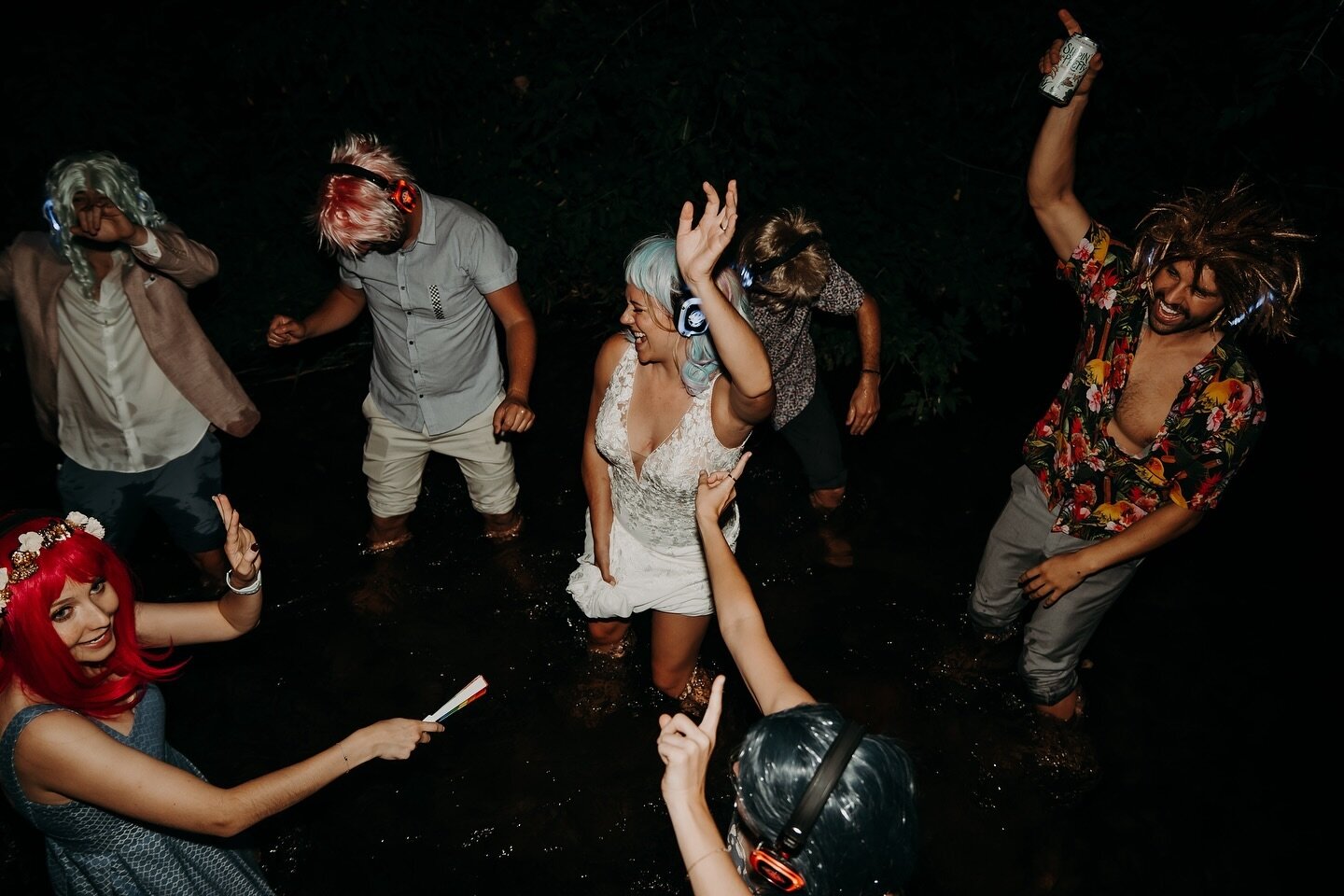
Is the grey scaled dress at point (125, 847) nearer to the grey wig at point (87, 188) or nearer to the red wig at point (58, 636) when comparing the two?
the red wig at point (58, 636)

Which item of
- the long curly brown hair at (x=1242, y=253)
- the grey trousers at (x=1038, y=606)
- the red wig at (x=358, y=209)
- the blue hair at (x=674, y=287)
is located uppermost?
the long curly brown hair at (x=1242, y=253)

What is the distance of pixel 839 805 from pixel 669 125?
14.5ft

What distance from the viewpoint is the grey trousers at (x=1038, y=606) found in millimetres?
3146

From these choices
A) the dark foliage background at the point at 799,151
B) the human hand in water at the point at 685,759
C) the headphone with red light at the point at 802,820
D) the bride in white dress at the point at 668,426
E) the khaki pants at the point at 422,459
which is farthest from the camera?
the dark foliage background at the point at 799,151

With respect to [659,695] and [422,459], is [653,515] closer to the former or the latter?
[659,695]

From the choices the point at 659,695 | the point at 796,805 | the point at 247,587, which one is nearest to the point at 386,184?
the point at 247,587

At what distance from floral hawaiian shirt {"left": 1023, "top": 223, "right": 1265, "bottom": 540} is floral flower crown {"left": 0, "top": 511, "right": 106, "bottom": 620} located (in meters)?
3.16

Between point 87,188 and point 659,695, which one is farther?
point 659,695

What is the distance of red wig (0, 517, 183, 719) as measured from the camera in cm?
198

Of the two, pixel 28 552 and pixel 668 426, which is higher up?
pixel 668 426

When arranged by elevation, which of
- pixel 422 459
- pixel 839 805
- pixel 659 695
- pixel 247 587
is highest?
pixel 839 805

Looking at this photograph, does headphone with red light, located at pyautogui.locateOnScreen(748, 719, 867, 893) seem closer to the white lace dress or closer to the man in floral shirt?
the white lace dress

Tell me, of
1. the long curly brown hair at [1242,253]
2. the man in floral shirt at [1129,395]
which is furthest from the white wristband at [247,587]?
the long curly brown hair at [1242,253]

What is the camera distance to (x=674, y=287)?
8.57 feet
